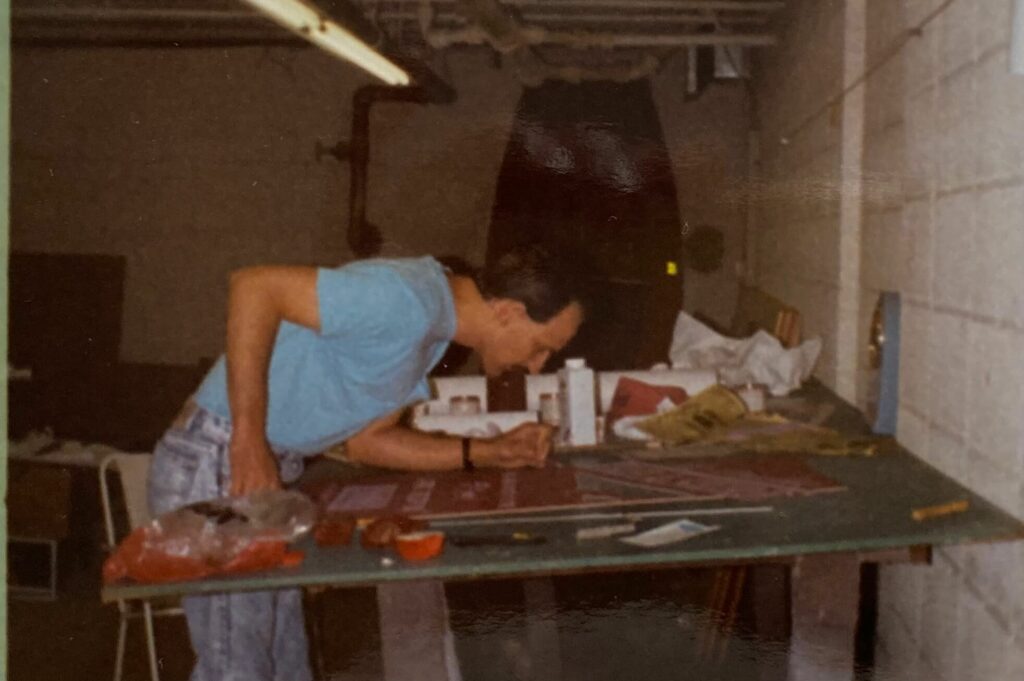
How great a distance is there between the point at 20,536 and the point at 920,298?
440cm

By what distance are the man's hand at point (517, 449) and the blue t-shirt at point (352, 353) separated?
28 centimetres

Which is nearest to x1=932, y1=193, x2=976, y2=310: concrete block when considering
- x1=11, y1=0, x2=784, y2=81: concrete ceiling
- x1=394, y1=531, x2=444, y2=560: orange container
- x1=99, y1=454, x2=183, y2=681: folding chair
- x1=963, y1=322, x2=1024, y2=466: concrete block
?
x1=963, y1=322, x2=1024, y2=466: concrete block

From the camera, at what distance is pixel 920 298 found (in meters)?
2.61

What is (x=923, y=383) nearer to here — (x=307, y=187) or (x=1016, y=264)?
(x=1016, y=264)

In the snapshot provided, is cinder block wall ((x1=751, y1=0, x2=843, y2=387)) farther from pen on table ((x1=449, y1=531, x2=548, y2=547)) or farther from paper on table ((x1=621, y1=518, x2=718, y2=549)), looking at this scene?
pen on table ((x1=449, y1=531, x2=548, y2=547))

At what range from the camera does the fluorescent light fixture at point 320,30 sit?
11.4 feet

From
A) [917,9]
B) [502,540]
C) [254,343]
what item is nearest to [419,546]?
[502,540]

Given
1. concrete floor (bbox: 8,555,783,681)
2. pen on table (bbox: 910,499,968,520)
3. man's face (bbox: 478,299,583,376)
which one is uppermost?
man's face (bbox: 478,299,583,376)

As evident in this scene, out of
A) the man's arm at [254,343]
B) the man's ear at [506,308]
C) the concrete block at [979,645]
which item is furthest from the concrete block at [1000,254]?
the man's arm at [254,343]

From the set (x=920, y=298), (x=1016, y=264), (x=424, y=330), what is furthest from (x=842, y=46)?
(x=424, y=330)

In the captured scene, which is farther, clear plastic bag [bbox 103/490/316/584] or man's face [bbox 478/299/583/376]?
man's face [bbox 478/299/583/376]

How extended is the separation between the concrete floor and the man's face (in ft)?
3.75

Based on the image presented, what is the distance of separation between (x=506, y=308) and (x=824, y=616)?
1140mm

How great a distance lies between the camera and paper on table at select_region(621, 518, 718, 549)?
6.13 feet
